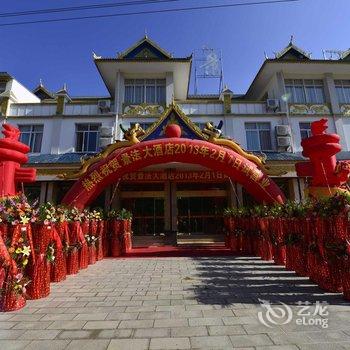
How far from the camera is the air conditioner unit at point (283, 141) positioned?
1453cm

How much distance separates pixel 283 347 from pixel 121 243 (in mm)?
8229

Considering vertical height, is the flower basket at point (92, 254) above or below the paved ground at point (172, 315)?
above

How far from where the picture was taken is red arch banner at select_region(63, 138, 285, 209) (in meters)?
9.65

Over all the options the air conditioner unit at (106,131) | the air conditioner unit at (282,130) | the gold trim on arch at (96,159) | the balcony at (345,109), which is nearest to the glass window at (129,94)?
the air conditioner unit at (106,131)

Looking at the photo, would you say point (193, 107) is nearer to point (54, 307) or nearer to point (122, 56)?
point (122, 56)

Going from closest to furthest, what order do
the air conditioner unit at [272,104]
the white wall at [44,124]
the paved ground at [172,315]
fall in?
1. the paved ground at [172,315]
2. the white wall at [44,124]
3. the air conditioner unit at [272,104]

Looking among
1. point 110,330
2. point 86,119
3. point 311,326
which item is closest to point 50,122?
point 86,119

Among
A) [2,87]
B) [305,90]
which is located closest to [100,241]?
[2,87]

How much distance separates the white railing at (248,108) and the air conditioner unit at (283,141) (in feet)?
5.98

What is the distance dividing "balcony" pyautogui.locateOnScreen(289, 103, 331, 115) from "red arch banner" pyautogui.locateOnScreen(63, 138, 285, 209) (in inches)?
291

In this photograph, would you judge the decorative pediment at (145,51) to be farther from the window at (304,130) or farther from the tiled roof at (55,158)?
the window at (304,130)

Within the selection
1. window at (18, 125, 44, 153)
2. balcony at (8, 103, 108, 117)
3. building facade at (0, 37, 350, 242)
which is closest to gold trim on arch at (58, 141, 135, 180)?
building facade at (0, 37, 350, 242)

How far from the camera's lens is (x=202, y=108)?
605 inches

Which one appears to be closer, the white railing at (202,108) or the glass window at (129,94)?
the white railing at (202,108)
